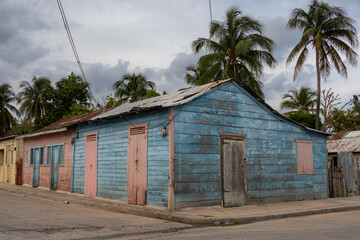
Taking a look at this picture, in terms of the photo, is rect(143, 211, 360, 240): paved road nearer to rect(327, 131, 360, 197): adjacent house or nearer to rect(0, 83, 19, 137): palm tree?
rect(327, 131, 360, 197): adjacent house

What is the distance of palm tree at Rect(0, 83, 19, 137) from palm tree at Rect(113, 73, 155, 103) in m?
15.2

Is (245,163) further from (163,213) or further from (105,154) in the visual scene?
(105,154)

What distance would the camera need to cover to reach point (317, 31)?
78.9 feet

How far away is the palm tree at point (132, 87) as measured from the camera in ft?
125

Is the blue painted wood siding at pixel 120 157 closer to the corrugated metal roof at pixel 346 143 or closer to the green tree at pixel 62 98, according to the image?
the corrugated metal roof at pixel 346 143

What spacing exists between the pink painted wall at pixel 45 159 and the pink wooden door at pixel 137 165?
508 centimetres

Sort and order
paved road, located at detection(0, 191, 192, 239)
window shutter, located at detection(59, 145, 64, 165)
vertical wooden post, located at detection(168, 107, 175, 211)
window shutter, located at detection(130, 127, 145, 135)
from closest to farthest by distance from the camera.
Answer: paved road, located at detection(0, 191, 192, 239)
vertical wooden post, located at detection(168, 107, 175, 211)
window shutter, located at detection(130, 127, 145, 135)
window shutter, located at detection(59, 145, 64, 165)

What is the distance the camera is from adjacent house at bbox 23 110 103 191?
16578 mm

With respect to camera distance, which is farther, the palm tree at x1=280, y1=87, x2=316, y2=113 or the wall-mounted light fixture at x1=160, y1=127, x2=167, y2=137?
the palm tree at x1=280, y1=87, x2=316, y2=113

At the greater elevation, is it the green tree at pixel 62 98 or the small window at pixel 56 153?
the green tree at pixel 62 98

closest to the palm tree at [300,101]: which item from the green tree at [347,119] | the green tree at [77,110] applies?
the green tree at [347,119]

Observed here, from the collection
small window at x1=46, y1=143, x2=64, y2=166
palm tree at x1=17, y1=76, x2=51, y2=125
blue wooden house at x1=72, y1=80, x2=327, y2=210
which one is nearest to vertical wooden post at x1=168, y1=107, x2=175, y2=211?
blue wooden house at x1=72, y1=80, x2=327, y2=210

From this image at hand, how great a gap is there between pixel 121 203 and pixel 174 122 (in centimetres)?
371

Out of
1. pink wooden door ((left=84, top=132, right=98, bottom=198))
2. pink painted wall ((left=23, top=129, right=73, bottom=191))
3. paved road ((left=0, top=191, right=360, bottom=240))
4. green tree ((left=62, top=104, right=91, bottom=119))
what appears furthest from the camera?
green tree ((left=62, top=104, right=91, bottom=119))
